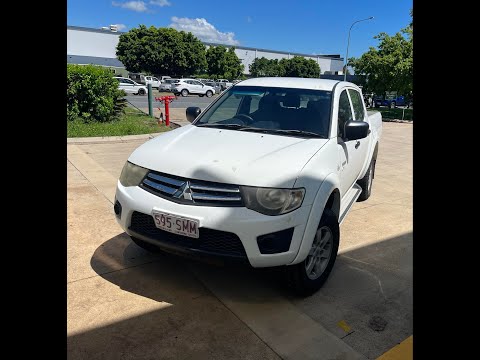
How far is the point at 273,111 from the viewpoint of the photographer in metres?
4.06

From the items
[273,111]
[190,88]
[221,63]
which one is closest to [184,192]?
[273,111]

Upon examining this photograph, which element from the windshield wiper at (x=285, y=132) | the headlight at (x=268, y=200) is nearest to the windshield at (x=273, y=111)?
the windshield wiper at (x=285, y=132)

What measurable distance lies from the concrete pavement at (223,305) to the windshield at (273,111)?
1.33 metres

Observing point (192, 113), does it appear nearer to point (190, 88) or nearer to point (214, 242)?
point (214, 242)

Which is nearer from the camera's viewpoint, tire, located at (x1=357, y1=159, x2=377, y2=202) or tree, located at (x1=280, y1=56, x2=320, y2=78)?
tire, located at (x1=357, y1=159, x2=377, y2=202)

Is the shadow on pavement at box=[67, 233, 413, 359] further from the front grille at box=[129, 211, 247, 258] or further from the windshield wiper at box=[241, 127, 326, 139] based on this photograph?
the windshield wiper at box=[241, 127, 326, 139]

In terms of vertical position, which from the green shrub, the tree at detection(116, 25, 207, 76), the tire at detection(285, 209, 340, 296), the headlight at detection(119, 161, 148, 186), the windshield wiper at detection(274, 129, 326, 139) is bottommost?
the tire at detection(285, 209, 340, 296)

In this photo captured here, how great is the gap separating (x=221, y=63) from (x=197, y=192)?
6012cm

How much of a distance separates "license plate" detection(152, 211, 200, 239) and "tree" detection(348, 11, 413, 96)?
65.0 ft

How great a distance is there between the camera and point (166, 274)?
343cm

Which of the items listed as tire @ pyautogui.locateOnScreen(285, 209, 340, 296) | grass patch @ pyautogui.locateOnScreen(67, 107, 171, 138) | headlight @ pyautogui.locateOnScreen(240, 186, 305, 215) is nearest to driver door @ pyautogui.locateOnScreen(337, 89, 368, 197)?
tire @ pyautogui.locateOnScreen(285, 209, 340, 296)

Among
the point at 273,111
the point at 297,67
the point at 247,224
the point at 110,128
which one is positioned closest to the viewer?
the point at 247,224

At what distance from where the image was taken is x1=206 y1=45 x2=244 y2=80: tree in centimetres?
6016
